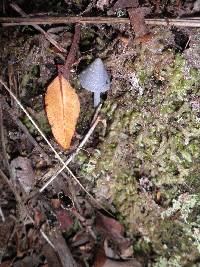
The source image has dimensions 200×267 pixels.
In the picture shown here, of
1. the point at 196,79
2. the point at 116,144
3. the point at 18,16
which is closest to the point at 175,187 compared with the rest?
the point at 116,144

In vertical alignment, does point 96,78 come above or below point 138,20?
below

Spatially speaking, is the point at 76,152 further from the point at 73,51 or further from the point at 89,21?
the point at 89,21

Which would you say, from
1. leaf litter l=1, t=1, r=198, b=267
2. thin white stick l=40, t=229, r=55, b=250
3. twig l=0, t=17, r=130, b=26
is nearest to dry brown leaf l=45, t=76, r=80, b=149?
leaf litter l=1, t=1, r=198, b=267

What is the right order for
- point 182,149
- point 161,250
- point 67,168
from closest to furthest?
point 182,149, point 67,168, point 161,250

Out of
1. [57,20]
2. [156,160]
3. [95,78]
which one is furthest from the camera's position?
[156,160]

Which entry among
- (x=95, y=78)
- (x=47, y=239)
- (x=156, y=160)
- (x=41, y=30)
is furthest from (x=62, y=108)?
(x=47, y=239)

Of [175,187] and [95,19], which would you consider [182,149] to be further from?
[95,19]

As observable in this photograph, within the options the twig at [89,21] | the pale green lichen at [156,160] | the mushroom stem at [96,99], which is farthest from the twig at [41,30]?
the pale green lichen at [156,160]
